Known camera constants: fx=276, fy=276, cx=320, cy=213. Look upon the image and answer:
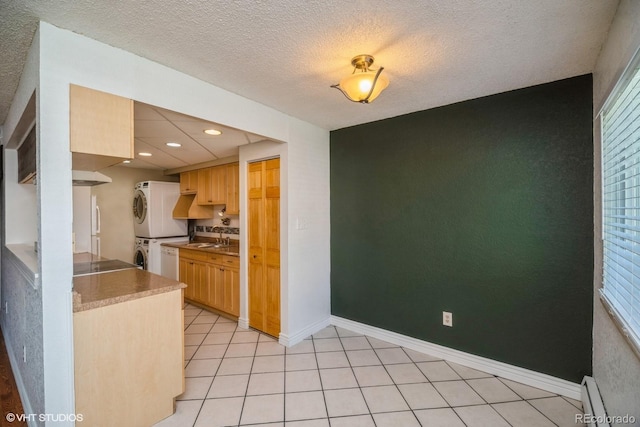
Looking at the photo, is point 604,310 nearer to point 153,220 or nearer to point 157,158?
point 157,158

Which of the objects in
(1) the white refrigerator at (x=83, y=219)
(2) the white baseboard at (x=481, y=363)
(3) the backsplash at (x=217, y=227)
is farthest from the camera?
(3) the backsplash at (x=217, y=227)

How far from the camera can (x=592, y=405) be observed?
1.72 m

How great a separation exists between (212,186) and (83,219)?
1644mm

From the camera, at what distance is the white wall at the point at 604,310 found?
1.18 m

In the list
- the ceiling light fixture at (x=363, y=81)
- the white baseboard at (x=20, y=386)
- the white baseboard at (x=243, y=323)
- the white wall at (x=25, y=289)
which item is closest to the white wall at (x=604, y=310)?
the ceiling light fixture at (x=363, y=81)

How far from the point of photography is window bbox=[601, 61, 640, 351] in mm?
1179

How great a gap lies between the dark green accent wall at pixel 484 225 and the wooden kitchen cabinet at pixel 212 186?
6.21ft

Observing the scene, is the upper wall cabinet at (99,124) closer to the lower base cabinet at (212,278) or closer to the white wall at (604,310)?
A: the lower base cabinet at (212,278)

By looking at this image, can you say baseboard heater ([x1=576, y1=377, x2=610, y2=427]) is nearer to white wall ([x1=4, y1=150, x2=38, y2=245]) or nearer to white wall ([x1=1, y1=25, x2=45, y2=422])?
white wall ([x1=1, y1=25, x2=45, y2=422])

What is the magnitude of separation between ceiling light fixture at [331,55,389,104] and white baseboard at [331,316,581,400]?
2.30 metres

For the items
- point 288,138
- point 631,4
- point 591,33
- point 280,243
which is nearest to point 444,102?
point 591,33

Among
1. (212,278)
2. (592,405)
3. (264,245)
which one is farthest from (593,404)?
(212,278)

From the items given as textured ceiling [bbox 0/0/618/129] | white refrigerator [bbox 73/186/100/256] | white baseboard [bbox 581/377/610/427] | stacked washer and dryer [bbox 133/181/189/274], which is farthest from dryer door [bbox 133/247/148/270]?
white baseboard [bbox 581/377/610/427]

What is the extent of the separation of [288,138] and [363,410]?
2378 mm
